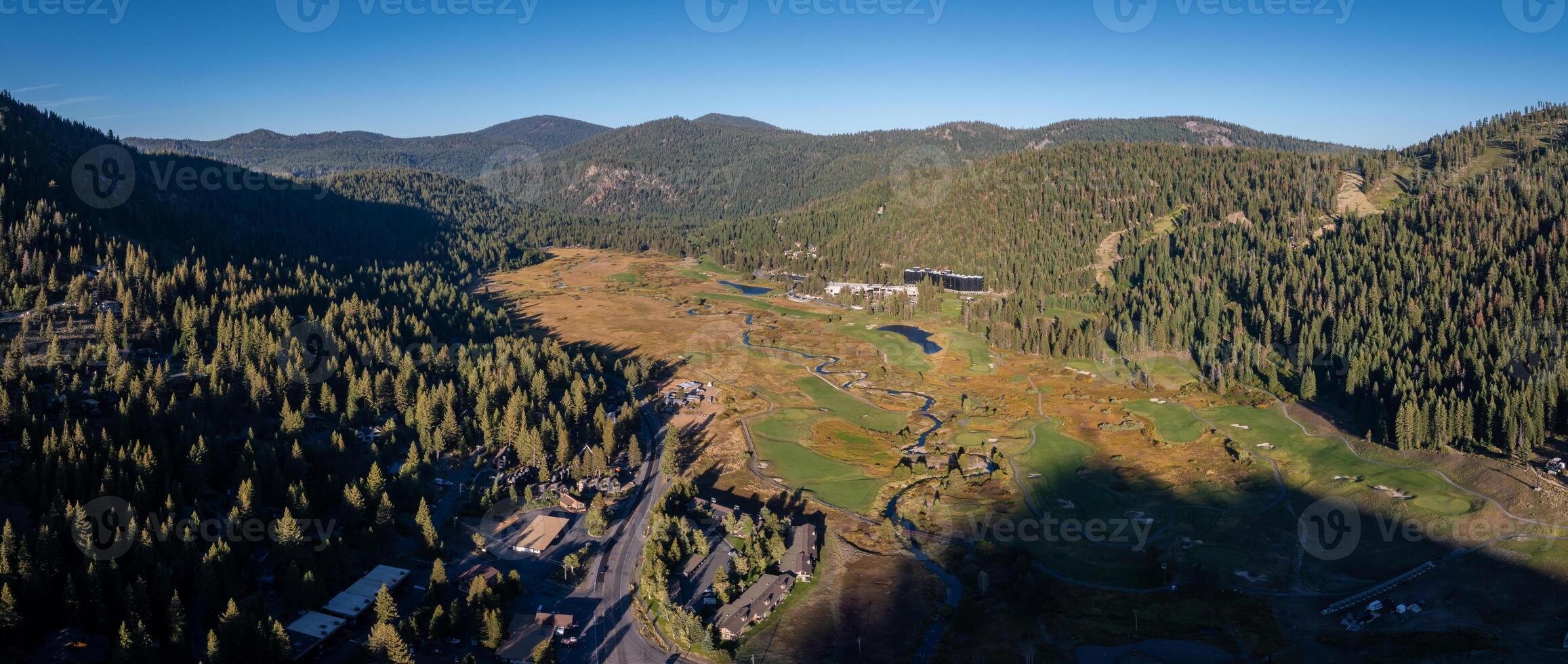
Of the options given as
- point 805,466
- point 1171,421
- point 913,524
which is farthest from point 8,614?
point 1171,421

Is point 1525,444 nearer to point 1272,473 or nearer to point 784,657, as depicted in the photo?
point 1272,473

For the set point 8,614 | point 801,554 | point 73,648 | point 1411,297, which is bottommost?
point 801,554

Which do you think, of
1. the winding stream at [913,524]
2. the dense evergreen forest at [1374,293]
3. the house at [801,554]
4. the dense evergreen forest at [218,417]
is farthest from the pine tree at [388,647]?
the dense evergreen forest at [1374,293]

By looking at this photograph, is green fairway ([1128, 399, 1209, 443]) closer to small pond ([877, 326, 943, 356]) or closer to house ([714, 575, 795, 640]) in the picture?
small pond ([877, 326, 943, 356])

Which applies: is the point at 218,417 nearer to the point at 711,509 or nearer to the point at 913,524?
the point at 711,509

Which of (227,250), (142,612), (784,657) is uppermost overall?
(227,250)

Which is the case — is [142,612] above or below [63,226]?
below

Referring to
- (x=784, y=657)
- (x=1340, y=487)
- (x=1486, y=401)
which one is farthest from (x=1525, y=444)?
(x=784, y=657)

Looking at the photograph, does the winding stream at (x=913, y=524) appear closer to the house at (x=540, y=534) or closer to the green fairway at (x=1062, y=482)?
the green fairway at (x=1062, y=482)
